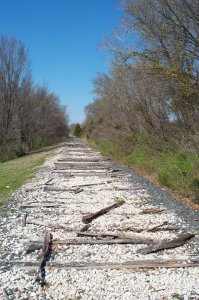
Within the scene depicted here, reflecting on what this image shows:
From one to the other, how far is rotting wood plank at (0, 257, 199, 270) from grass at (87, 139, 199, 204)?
609 centimetres

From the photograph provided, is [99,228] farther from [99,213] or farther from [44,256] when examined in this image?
[44,256]

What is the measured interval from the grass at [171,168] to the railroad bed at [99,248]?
98 centimetres

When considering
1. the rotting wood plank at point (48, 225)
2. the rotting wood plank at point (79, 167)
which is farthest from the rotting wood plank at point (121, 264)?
the rotting wood plank at point (79, 167)

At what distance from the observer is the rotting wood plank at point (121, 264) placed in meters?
6.46

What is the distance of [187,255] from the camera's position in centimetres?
699

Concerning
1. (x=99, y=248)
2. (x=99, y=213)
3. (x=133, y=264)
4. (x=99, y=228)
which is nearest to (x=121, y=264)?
(x=133, y=264)

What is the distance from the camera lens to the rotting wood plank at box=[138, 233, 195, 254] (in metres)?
7.20

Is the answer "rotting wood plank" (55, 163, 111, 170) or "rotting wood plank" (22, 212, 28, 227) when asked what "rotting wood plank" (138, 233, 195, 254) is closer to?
"rotting wood plank" (22, 212, 28, 227)

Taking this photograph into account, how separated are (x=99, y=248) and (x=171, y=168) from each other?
25.4 ft

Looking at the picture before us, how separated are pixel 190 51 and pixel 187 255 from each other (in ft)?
31.3

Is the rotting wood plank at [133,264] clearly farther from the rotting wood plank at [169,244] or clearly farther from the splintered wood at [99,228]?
the rotting wood plank at [169,244]

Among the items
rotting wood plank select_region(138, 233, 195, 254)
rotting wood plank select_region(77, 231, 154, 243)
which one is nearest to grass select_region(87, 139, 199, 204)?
rotting wood plank select_region(138, 233, 195, 254)

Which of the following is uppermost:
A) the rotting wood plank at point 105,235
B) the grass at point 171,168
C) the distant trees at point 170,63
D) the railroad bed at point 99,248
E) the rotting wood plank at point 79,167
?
the distant trees at point 170,63

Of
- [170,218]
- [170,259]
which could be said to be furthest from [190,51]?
[170,259]
